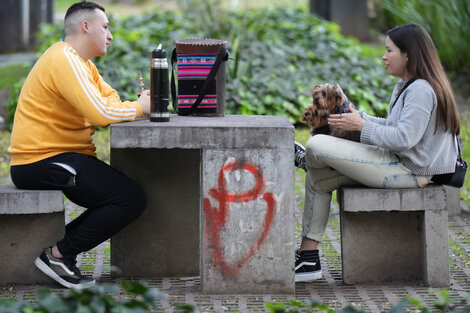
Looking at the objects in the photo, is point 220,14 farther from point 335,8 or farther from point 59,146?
point 59,146

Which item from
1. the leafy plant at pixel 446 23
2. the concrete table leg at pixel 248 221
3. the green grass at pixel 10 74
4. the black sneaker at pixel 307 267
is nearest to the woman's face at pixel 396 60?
the concrete table leg at pixel 248 221

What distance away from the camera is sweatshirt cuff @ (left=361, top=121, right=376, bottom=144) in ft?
14.7

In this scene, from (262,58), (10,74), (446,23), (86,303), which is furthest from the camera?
(10,74)

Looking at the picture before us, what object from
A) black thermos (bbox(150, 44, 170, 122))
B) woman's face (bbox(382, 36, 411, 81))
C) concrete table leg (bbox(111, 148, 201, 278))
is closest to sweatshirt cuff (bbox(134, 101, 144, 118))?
black thermos (bbox(150, 44, 170, 122))

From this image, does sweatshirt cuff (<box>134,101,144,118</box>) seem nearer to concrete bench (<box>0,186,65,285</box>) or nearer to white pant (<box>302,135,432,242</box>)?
concrete bench (<box>0,186,65,285</box>)

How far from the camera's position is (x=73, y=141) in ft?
15.0

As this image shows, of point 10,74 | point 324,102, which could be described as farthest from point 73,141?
point 10,74

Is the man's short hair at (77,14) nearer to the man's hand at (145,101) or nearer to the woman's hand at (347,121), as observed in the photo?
the man's hand at (145,101)

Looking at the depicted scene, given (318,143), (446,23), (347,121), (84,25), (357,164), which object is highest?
(446,23)

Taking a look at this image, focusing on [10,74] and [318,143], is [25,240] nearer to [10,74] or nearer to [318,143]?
[318,143]

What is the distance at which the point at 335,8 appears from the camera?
1559cm

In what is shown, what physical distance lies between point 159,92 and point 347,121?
1.01 meters

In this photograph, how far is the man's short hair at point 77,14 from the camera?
4.59m

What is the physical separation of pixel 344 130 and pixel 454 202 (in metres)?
1.99
